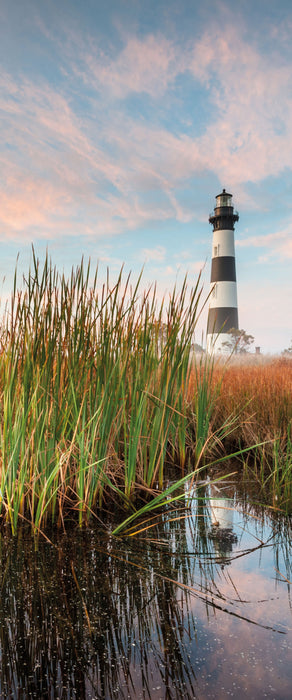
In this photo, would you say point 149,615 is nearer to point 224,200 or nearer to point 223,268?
point 223,268

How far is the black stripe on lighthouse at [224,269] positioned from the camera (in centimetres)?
1903

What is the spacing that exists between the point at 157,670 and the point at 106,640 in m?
0.17

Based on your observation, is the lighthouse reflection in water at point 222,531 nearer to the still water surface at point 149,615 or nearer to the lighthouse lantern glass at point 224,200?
the still water surface at point 149,615

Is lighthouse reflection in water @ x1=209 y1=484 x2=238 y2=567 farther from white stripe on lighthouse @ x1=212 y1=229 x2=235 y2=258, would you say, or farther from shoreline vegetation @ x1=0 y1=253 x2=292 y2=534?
white stripe on lighthouse @ x1=212 y1=229 x2=235 y2=258

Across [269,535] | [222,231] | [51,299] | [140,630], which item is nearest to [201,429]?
[269,535]

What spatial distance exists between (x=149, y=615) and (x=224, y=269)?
61.6 ft

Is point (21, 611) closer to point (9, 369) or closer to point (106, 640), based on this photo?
point (106, 640)

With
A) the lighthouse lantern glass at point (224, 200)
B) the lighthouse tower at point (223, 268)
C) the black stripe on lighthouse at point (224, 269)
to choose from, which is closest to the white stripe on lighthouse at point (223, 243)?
the lighthouse tower at point (223, 268)

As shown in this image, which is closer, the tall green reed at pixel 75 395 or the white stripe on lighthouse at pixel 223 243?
the tall green reed at pixel 75 395

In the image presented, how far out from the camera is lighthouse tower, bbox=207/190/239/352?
18.9m

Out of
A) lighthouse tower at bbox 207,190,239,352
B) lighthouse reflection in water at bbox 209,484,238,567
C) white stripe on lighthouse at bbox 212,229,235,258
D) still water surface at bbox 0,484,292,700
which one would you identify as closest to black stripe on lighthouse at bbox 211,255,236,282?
lighthouse tower at bbox 207,190,239,352

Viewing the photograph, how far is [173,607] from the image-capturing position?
1.29 metres

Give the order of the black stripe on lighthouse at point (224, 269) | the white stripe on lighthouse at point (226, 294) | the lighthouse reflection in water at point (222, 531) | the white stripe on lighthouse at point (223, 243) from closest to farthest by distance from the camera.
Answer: the lighthouse reflection in water at point (222, 531) → the white stripe on lighthouse at point (226, 294) → the black stripe on lighthouse at point (224, 269) → the white stripe on lighthouse at point (223, 243)

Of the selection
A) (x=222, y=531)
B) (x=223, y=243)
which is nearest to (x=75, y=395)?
Answer: (x=222, y=531)
